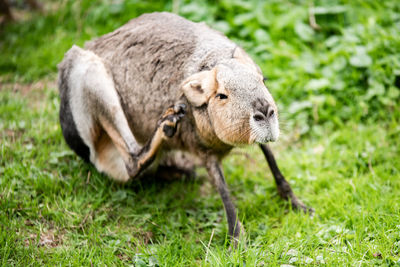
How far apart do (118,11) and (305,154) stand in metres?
3.45

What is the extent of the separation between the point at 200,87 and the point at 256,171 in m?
1.52

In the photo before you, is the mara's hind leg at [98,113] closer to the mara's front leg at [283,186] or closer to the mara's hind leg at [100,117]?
the mara's hind leg at [100,117]

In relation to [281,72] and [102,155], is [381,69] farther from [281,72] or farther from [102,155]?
[102,155]

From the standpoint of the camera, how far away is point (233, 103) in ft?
9.85

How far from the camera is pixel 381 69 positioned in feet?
15.6

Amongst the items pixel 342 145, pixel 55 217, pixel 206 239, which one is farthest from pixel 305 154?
pixel 55 217

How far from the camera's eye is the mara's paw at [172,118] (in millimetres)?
3338

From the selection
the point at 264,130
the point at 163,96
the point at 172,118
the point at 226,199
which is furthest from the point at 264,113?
the point at 163,96

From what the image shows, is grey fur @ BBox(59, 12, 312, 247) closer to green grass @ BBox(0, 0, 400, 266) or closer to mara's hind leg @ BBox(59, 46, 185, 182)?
mara's hind leg @ BBox(59, 46, 185, 182)

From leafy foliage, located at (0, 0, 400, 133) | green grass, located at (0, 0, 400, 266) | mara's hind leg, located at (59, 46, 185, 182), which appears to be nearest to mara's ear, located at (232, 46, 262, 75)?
green grass, located at (0, 0, 400, 266)

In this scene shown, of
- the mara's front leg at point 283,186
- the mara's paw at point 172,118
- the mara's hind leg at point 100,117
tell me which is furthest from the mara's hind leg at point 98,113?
the mara's front leg at point 283,186

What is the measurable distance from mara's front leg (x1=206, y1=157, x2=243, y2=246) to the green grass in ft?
0.53

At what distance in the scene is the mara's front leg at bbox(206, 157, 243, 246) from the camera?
11.2 ft

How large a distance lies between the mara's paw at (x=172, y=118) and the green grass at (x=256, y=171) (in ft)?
1.99
